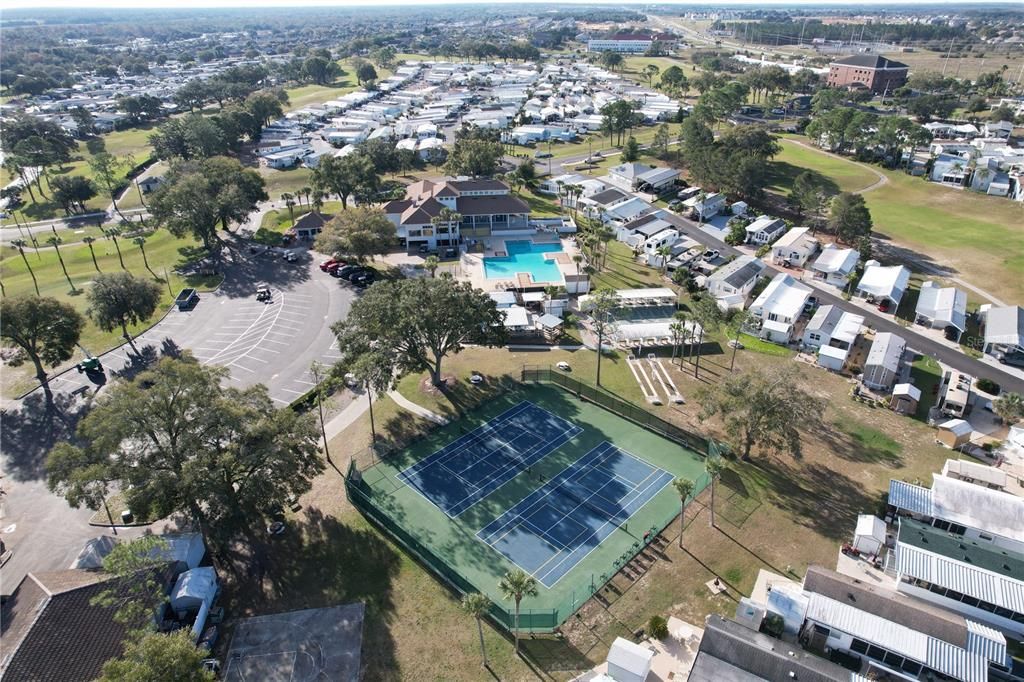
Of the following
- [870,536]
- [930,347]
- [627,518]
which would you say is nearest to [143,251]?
[627,518]

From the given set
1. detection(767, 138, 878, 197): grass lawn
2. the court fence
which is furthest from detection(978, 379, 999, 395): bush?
detection(767, 138, 878, 197): grass lawn

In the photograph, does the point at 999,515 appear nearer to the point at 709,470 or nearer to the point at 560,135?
the point at 709,470

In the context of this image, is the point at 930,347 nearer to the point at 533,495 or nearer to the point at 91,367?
the point at 533,495

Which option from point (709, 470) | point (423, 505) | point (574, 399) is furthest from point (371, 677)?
point (574, 399)

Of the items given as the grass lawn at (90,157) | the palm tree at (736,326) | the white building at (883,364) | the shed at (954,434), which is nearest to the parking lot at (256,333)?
the palm tree at (736,326)

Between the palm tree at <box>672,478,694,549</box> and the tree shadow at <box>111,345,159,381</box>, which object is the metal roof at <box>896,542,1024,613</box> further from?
the tree shadow at <box>111,345,159,381</box>

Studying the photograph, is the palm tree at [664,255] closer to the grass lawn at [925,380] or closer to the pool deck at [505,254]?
the pool deck at [505,254]
